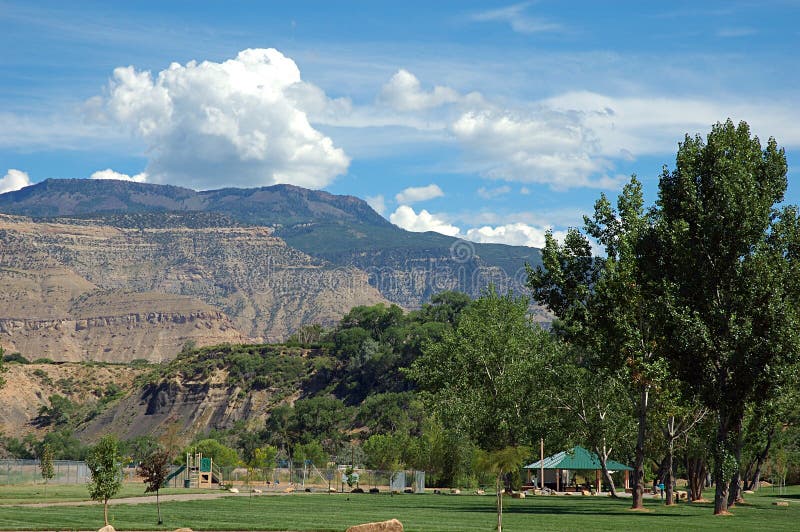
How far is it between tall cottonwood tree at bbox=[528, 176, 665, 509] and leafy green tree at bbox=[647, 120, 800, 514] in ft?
6.22

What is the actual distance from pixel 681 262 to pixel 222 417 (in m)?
154

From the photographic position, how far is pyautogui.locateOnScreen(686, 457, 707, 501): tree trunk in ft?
213

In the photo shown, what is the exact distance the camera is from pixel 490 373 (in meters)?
71.5

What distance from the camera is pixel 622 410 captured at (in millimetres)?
59875

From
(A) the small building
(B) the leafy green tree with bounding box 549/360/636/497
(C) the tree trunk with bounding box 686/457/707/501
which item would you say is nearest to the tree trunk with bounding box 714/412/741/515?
(B) the leafy green tree with bounding box 549/360/636/497

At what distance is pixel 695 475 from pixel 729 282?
27.0 m

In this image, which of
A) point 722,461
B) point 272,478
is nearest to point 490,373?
point 722,461

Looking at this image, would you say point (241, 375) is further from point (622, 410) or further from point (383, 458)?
point (622, 410)

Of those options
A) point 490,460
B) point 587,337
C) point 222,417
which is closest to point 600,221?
point 587,337

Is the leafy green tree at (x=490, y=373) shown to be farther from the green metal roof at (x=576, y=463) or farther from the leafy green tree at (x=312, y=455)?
the leafy green tree at (x=312, y=455)

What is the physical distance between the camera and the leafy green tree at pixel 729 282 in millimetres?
44094

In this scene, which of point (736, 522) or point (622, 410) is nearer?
point (736, 522)

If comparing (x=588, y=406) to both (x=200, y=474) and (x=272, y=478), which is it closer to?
(x=200, y=474)

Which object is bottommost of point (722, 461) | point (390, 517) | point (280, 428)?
point (280, 428)
